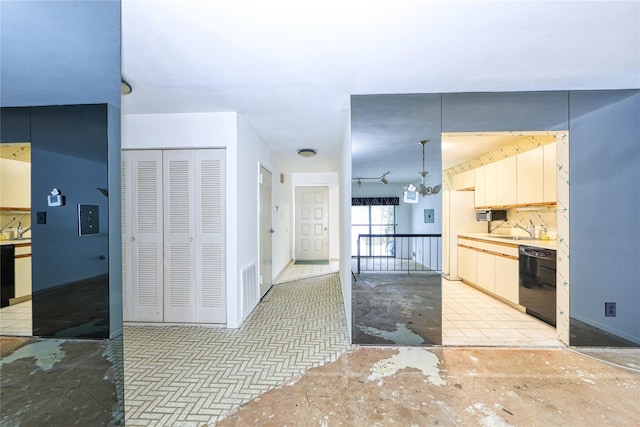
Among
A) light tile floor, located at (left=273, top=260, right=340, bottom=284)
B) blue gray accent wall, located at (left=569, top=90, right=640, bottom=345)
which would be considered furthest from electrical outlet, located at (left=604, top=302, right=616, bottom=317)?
light tile floor, located at (left=273, top=260, right=340, bottom=284)

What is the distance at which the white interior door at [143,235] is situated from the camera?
286cm

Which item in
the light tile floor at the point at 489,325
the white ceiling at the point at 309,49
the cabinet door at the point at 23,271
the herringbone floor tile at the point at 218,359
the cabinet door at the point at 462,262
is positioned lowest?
the herringbone floor tile at the point at 218,359

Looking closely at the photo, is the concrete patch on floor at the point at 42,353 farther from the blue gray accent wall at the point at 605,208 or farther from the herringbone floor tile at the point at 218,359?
the blue gray accent wall at the point at 605,208

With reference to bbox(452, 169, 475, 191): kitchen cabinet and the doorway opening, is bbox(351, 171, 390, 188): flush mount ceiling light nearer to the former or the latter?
the doorway opening

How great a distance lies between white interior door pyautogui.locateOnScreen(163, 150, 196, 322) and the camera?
9.41ft

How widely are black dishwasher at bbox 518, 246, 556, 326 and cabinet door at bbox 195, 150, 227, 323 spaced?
11.9 feet

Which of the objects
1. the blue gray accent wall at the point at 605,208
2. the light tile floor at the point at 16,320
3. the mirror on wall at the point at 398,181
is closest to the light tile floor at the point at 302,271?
the mirror on wall at the point at 398,181

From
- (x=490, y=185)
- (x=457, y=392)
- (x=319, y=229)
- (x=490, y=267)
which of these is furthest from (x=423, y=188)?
(x=319, y=229)

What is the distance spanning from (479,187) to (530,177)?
107cm

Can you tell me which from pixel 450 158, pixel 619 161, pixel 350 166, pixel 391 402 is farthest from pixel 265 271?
pixel 619 161

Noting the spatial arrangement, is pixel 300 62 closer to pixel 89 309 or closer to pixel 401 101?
pixel 401 101

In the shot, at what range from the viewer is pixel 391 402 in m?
Result: 1.68

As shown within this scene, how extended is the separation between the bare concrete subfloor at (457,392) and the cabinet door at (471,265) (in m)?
1.90

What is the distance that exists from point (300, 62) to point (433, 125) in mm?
1380
